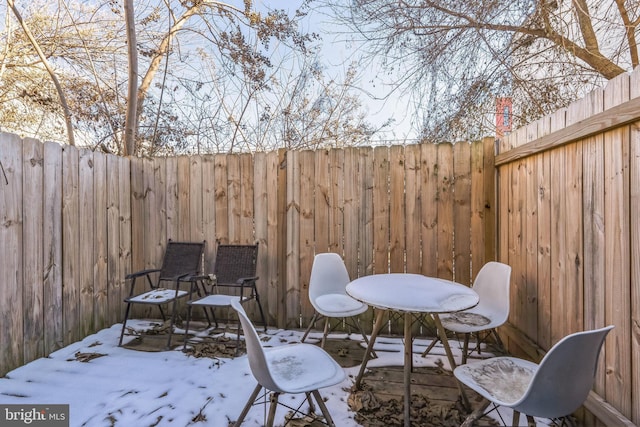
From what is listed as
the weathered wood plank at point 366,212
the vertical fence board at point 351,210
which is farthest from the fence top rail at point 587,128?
the vertical fence board at point 351,210

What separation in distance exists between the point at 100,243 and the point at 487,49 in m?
4.39

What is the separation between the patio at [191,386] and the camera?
1.89 metres

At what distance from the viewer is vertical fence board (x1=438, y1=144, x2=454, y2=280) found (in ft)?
9.91

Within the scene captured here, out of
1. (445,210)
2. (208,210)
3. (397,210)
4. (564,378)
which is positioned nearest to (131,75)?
(208,210)

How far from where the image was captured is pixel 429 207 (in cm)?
305

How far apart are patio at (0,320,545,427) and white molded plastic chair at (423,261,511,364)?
442 mm

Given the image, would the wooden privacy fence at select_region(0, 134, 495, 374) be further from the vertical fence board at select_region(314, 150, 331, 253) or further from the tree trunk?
the tree trunk

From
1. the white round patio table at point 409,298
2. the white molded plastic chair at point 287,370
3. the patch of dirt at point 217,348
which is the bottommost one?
the patch of dirt at point 217,348

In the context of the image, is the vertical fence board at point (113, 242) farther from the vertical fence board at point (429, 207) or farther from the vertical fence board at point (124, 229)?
the vertical fence board at point (429, 207)

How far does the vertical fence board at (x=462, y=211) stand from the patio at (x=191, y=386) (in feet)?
2.41

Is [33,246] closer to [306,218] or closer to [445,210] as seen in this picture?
[306,218]

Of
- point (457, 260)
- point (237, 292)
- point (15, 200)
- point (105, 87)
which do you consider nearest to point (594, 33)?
point (457, 260)

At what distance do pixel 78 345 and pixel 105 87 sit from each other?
3850 millimetres

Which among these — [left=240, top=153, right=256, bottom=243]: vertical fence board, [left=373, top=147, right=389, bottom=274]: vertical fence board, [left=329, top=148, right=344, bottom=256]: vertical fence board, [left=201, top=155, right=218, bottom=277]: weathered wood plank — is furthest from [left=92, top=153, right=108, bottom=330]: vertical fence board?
[left=373, top=147, right=389, bottom=274]: vertical fence board
